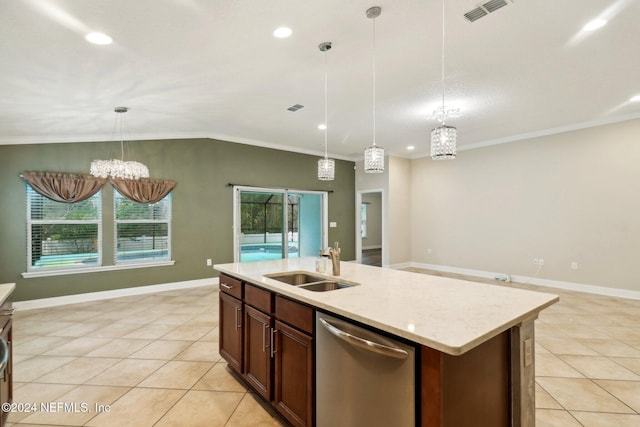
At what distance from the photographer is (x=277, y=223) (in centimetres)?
680

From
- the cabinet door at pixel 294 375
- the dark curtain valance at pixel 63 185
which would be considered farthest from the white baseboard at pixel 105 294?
the cabinet door at pixel 294 375

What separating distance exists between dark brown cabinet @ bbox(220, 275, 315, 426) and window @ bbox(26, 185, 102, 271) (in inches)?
142

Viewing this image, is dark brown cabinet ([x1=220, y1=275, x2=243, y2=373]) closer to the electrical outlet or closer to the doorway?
the electrical outlet

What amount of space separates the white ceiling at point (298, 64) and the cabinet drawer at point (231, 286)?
1931mm

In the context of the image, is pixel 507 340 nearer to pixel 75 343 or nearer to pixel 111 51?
pixel 111 51

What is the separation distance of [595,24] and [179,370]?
443 centimetres

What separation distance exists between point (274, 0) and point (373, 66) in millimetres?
1353

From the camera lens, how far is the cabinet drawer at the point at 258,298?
205cm

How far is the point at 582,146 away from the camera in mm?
5234

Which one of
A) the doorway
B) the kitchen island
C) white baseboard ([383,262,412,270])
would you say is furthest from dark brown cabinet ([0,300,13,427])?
Result: the doorway

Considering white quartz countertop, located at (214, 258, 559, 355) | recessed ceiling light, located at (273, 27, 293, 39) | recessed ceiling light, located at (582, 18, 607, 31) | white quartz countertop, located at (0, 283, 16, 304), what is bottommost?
white quartz countertop, located at (214, 258, 559, 355)

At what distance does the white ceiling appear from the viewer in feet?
7.26

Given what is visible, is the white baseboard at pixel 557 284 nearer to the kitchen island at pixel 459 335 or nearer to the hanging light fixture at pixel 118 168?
the kitchen island at pixel 459 335

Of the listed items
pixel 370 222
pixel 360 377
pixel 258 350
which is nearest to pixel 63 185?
pixel 258 350
